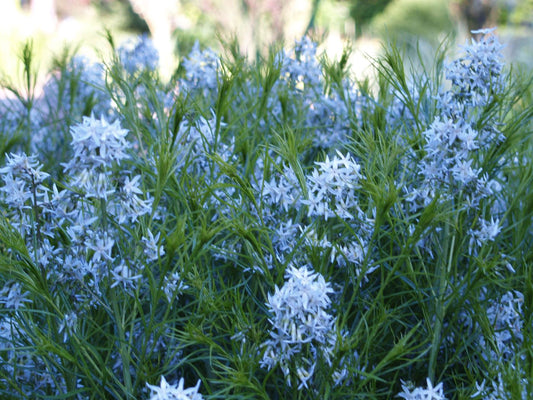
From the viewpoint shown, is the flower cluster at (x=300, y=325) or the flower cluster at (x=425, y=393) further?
the flower cluster at (x=425, y=393)

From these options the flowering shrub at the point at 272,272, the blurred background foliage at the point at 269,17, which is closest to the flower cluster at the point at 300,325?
the flowering shrub at the point at 272,272

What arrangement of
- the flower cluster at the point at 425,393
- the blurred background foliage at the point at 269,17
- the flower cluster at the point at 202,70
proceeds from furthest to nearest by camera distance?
the blurred background foliage at the point at 269,17 < the flower cluster at the point at 202,70 < the flower cluster at the point at 425,393

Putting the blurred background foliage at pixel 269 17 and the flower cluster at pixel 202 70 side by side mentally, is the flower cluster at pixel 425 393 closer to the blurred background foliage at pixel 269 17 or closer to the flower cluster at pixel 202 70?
the flower cluster at pixel 202 70

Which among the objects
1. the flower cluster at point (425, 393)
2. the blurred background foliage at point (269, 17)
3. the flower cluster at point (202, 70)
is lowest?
the flower cluster at point (425, 393)

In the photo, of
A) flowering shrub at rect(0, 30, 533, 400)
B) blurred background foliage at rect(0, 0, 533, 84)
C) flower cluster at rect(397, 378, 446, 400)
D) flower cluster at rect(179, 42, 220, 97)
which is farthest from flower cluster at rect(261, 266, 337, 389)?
blurred background foliage at rect(0, 0, 533, 84)

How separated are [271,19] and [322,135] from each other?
13.1m

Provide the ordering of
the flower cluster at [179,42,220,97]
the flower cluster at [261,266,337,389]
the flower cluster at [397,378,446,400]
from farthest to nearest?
the flower cluster at [179,42,220,97] < the flower cluster at [397,378,446,400] < the flower cluster at [261,266,337,389]

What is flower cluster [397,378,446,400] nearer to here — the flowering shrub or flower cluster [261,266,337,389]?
the flowering shrub

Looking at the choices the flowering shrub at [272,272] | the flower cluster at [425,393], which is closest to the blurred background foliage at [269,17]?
the flowering shrub at [272,272]

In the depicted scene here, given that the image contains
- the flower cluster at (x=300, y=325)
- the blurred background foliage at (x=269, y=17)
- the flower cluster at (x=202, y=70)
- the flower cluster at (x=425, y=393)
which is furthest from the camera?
the blurred background foliage at (x=269, y=17)

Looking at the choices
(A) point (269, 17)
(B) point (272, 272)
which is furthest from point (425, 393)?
(A) point (269, 17)

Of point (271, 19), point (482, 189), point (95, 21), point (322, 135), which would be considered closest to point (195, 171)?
point (322, 135)

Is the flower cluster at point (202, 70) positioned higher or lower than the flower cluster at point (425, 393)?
higher

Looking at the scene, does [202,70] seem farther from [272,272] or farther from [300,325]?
[300,325]
